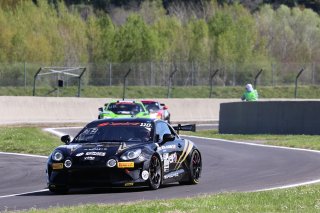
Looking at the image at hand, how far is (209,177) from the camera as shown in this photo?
750 inches

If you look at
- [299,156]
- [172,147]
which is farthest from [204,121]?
[172,147]

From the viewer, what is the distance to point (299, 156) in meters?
24.4

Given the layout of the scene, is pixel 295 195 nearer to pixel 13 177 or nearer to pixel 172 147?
pixel 172 147

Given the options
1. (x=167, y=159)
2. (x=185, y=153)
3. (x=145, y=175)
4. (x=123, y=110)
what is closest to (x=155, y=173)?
(x=145, y=175)

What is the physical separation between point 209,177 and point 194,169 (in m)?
1.14

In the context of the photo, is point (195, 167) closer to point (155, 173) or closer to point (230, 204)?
point (155, 173)

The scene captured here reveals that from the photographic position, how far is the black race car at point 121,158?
16094 millimetres

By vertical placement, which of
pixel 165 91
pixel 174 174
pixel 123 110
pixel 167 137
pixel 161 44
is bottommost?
pixel 165 91

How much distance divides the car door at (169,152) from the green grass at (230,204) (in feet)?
8.77

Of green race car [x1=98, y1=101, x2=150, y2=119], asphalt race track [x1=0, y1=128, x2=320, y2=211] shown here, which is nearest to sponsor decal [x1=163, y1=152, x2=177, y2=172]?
asphalt race track [x1=0, y1=128, x2=320, y2=211]

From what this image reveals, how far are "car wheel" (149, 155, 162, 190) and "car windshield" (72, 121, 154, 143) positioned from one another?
0.53 meters

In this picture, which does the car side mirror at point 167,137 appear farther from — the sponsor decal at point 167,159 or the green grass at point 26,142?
the green grass at point 26,142

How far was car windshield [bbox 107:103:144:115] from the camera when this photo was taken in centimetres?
3616

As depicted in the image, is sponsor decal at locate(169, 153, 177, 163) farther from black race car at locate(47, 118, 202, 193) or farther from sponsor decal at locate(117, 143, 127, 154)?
sponsor decal at locate(117, 143, 127, 154)
